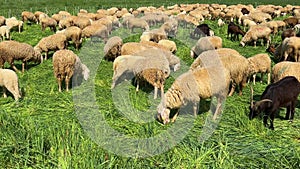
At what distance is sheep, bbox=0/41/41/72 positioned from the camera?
36.3 feet

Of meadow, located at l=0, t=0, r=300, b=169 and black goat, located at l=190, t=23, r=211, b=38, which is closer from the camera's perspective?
meadow, located at l=0, t=0, r=300, b=169

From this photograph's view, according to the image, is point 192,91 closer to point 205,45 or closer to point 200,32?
point 205,45

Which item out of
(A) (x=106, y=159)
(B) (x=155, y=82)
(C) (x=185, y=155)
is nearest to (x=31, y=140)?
(A) (x=106, y=159)

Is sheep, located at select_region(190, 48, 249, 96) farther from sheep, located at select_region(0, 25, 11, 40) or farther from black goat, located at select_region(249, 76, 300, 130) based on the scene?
sheep, located at select_region(0, 25, 11, 40)

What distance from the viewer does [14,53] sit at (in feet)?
36.8

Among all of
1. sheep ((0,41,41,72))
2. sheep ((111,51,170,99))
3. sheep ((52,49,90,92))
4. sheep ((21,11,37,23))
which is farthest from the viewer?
sheep ((21,11,37,23))

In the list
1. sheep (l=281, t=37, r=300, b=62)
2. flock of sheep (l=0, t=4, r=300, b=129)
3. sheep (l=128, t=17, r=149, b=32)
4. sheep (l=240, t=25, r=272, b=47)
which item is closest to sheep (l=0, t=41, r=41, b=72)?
flock of sheep (l=0, t=4, r=300, b=129)

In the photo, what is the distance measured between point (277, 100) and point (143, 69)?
3.85 metres

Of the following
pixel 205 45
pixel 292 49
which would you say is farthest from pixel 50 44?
pixel 292 49

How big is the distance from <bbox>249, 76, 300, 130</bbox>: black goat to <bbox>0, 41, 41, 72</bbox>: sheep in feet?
27.4

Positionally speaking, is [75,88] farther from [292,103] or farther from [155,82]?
[292,103]

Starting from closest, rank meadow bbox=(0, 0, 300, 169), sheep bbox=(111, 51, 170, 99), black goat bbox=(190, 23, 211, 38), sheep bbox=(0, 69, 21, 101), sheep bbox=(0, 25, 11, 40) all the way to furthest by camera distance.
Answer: meadow bbox=(0, 0, 300, 169) → sheep bbox=(0, 69, 21, 101) → sheep bbox=(111, 51, 170, 99) → sheep bbox=(0, 25, 11, 40) → black goat bbox=(190, 23, 211, 38)

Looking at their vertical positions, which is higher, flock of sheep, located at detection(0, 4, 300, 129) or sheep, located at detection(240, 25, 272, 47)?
sheep, located at detection(240, 25, 272, 47)

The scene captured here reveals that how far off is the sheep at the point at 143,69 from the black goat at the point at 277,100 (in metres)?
2.87
